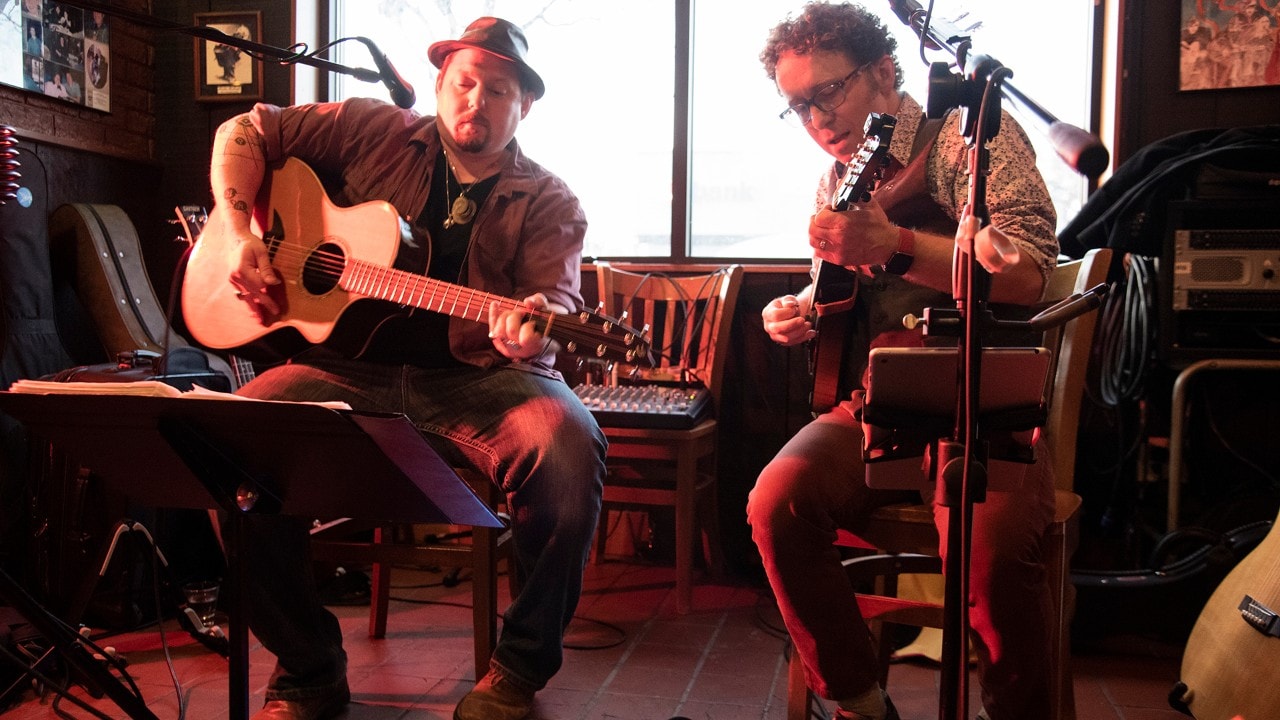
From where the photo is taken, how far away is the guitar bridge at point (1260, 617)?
5.85 ft

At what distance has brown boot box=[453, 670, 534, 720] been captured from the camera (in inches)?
76.5

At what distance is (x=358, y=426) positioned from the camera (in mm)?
1226

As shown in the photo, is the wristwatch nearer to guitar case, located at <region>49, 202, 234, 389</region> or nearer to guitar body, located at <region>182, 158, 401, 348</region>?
guitar body, located at <region>182, 158, 401, 348</region>

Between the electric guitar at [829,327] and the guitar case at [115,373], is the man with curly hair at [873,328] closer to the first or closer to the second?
the electric guitar at [829,327]

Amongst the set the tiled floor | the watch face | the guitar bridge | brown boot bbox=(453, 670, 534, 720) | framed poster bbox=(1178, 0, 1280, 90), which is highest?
framed poster bbox=(1178, 0, 1280, 90)

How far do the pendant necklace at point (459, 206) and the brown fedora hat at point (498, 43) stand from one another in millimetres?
289

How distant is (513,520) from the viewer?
2.01 m

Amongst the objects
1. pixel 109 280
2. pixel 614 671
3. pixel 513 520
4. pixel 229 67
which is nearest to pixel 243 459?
pixel 513 520

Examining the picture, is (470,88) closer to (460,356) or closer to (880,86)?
(460,356)

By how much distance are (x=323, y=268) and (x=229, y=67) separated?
Answer: 2040mm

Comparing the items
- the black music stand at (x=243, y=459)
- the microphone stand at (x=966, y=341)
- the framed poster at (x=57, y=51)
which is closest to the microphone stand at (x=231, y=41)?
the black music stand at (x=243, y=459)

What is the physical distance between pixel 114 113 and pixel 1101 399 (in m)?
3.65

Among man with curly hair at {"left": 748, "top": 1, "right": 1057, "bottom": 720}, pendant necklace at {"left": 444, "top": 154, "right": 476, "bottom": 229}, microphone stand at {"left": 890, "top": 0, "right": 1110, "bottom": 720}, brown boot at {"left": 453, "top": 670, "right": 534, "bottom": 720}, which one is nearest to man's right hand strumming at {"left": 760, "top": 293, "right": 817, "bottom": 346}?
man with curly hair at {"left": 748, "top": 1, "right": 1057, "bottom": 720}

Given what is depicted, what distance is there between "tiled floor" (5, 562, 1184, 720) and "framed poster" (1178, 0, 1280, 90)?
1.78m
